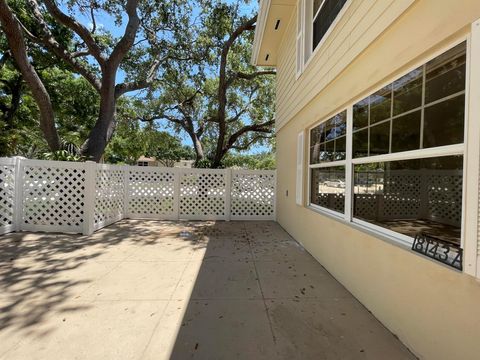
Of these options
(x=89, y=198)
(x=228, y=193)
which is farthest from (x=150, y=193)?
(x=228, y=193)

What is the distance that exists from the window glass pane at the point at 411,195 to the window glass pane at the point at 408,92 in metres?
0.60

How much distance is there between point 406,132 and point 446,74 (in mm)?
677

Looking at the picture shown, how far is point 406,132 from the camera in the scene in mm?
2533

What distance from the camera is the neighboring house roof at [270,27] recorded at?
554 cm

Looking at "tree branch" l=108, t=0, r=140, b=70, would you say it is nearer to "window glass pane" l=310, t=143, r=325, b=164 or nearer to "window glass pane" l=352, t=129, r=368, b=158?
"window glass pane" l=310, t=143, r=325, b=164

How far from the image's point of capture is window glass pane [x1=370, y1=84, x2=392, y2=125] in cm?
264

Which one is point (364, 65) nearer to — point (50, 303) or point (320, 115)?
point (320, 115)

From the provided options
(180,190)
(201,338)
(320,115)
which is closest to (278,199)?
(180,190)

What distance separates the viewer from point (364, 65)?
108 inches

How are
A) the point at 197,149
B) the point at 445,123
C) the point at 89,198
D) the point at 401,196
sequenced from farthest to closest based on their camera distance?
1. the point at 197,149
2. the point at 89,198
3. the point at 401,196
4. the point at 445,123

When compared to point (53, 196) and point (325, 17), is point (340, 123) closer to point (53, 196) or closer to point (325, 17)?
point (325, 17)

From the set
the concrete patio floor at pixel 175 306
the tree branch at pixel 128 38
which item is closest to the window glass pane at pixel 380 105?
the concrete patio floor at pixel 175 306

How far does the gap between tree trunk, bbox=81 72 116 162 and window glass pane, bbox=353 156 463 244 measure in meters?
6.69

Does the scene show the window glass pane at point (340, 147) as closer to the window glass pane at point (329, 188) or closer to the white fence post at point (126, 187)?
the window glass pane at point (329, 188)
